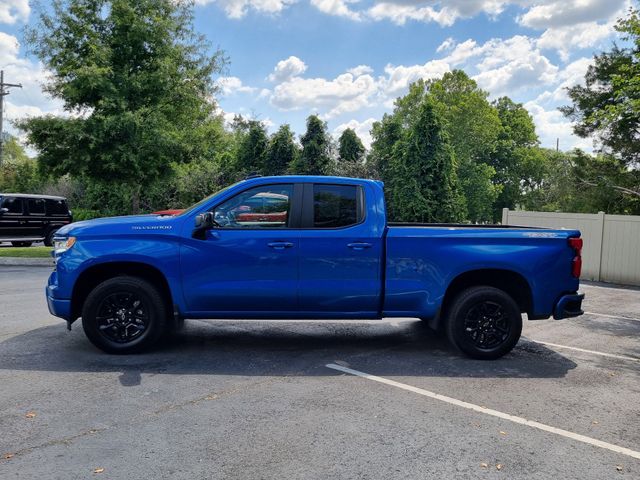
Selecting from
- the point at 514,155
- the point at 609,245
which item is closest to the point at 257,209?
the point at 609,245

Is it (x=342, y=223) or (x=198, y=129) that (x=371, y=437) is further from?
(x=198, y=129)

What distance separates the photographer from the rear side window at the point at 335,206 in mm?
6027

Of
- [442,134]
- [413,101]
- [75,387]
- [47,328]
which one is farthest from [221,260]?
[413,101]

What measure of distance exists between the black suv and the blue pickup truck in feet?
52.0

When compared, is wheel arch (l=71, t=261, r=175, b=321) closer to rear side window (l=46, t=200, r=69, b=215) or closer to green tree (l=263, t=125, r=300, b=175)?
rear side window (l=46, t=200, r=69, b=215)

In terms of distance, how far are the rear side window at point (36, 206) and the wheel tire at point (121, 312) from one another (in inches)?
651

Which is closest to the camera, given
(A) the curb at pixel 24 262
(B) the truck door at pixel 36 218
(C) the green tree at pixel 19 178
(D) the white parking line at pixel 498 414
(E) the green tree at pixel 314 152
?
(D) the white parking line at pixel 498 414

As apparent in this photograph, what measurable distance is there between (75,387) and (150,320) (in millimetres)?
1149

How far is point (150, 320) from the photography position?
5.88m

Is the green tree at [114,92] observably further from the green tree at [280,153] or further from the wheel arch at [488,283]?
the green tree at [280,153]

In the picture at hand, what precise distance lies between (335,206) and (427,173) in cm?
2648

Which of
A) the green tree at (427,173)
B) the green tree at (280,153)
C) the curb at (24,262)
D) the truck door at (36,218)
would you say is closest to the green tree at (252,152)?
the green tree at (280,153)

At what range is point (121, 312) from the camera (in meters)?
5.92

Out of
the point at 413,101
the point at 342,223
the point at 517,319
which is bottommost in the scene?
the point at 517,319
